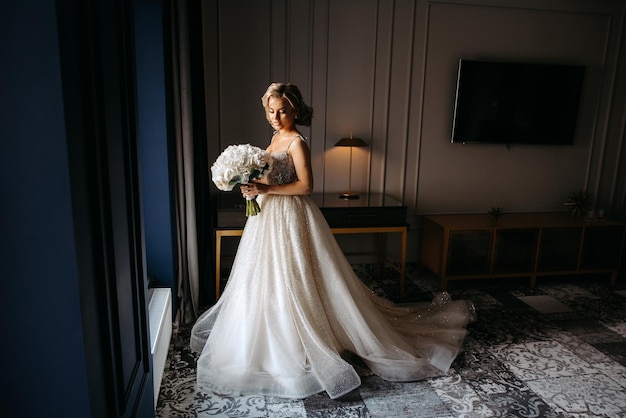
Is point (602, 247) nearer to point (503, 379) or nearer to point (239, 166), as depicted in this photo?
point (503, 379)

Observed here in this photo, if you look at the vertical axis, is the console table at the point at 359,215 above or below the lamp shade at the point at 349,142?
below

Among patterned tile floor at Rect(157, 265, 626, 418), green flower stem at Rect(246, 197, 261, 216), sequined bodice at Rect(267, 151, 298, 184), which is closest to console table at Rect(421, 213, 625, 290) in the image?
patterned tile floor at Rect(157, 265, 626, 418)

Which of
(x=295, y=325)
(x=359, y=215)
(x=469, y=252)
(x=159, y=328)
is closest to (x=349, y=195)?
(x=359, y=215)

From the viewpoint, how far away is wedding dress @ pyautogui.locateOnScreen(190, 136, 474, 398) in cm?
241

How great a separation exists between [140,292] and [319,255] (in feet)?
4.20

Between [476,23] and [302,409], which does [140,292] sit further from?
[476,23]

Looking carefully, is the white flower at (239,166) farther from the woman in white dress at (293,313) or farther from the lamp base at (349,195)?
the lamp base at (349,195)

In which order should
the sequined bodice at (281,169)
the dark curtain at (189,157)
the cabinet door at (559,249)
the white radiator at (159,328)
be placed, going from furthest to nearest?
the cabinet door at (559,249) → the dark curtain at (189,157) → the sequined bodice at (281,169) → the white radiator at (159,328)

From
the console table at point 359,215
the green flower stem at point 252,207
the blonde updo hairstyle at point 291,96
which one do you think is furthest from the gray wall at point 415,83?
the green flower stem at point 252,207

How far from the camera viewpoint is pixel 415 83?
4.14 meters

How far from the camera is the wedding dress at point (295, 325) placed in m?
2.41

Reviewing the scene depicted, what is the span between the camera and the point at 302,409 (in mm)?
2293

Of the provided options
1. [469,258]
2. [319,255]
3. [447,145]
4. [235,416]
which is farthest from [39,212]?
[447,145]

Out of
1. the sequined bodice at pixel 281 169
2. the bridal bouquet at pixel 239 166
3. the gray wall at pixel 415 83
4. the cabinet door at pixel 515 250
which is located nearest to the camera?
the bridal bouquet at pixel 239 166
